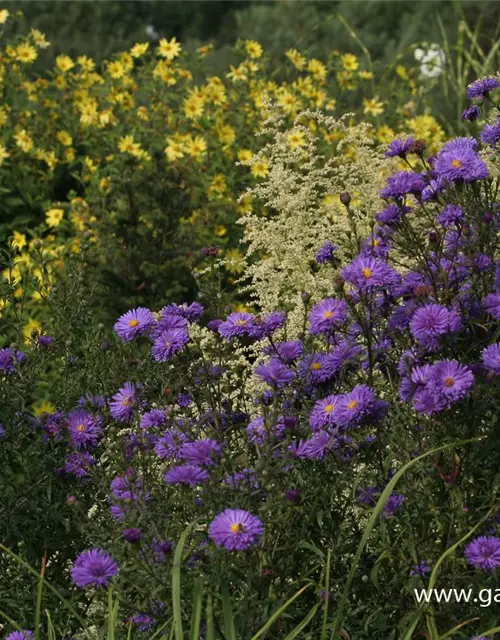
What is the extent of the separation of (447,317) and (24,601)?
1.24 meters

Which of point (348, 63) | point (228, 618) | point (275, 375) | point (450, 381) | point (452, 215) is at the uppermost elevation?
point (348, 63)

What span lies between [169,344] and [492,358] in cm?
69

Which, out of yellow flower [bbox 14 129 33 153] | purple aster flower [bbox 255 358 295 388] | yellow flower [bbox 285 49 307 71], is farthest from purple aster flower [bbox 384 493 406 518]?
yellow flower [bbox 285 49 307 71]

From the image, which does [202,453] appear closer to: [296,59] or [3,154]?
[3,154]

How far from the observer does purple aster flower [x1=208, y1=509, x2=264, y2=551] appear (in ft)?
6.39

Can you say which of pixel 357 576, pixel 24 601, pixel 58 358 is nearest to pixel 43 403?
pixel 58 358

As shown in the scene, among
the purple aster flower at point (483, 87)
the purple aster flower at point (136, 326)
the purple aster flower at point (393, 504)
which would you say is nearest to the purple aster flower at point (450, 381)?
the purple aster flower at point (393, 504)

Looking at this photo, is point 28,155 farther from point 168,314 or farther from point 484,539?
point 484,539

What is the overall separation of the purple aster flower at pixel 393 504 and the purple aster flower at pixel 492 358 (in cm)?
33

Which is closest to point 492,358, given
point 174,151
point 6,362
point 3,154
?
point 6,362

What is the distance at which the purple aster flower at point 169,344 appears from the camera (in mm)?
2438

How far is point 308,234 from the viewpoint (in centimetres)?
386

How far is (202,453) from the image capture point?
218 cm

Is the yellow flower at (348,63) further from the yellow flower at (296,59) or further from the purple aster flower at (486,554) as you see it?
the purple aster flower at (486,554)
